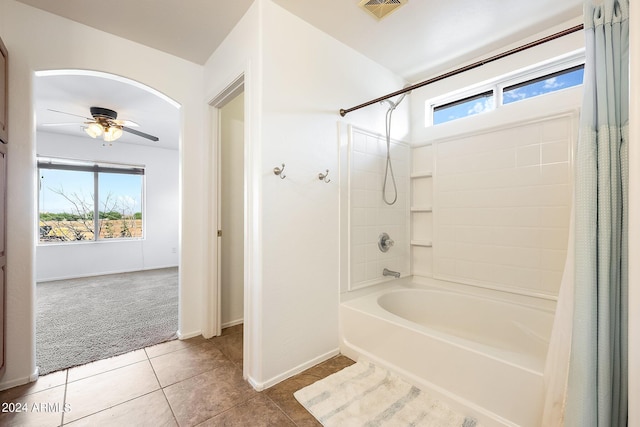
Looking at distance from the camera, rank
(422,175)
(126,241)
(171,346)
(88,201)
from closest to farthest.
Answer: (171,346)
(422,175)
(88,201)
(126,241)

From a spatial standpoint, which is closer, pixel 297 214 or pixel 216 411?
pixel 216 411

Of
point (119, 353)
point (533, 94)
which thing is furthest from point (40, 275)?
point (533, 94)

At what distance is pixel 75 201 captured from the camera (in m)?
4.74

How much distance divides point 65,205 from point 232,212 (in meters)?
4.04

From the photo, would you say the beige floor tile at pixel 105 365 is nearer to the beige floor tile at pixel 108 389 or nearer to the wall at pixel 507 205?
the beige floor tile at pixel 108 389

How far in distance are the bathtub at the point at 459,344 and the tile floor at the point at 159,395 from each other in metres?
0.36

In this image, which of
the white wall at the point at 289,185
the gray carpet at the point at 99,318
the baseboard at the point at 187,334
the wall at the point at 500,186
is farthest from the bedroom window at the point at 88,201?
the wall at the point at 500,186

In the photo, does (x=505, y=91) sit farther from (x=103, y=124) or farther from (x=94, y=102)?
(x=94, y=102)

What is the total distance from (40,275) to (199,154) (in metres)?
4.13

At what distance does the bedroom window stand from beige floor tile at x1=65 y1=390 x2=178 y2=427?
4556 mm

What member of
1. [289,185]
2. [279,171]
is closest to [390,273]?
[289,185]

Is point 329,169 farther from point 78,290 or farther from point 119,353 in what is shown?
point 78,290

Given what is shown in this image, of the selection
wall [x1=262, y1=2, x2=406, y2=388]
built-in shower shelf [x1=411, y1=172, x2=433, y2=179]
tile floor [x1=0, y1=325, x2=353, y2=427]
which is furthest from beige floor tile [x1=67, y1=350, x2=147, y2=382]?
built-in shower shelf [x1=411, y1=172, x2=433, y2=179]

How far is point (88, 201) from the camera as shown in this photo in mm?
4852
